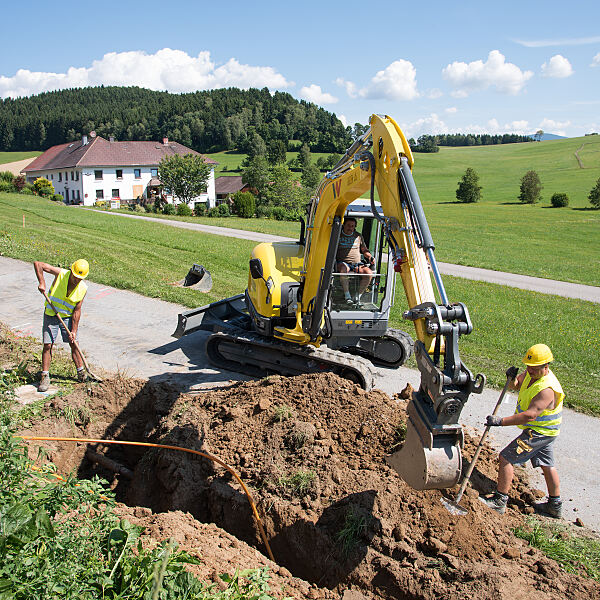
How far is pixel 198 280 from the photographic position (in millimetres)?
15766

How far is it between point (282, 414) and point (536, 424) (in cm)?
305

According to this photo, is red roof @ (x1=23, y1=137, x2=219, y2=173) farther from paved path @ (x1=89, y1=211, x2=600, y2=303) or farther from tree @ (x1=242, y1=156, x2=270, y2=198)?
paved path @ (x1=89, y1=211, x2=600, y2=303)

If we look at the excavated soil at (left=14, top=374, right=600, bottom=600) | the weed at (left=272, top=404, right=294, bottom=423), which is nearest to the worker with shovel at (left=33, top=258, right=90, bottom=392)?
the excavated soil at (left=14, top=374, right=600, bottom=600)

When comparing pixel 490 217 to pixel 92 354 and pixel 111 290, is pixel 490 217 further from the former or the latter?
pixel 92 354

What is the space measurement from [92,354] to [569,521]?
27.7ft

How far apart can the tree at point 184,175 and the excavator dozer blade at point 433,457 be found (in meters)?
54.6

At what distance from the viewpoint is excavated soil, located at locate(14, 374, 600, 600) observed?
467cm

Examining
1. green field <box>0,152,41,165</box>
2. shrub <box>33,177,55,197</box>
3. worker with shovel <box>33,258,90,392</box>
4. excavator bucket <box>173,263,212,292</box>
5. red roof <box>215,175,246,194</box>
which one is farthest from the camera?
green field <box>0,152,41,165</box>

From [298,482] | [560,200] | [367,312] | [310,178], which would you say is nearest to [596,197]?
[560,200]

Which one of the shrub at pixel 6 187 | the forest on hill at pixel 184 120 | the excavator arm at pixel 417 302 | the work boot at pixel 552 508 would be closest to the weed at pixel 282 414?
the excavator arm at pixel 417 302

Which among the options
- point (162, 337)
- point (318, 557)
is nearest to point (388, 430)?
point (318, 557)

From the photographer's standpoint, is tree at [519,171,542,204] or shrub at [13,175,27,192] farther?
tree at [519,171,542,204]

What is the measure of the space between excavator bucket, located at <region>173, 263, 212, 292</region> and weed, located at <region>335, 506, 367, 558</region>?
36.1 ft

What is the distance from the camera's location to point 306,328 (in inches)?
339
